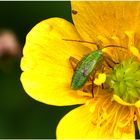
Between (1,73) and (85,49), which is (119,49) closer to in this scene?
(85,49)

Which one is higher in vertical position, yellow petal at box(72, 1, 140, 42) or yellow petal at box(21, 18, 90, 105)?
yellow petal at box(72, 1, 140, 42)

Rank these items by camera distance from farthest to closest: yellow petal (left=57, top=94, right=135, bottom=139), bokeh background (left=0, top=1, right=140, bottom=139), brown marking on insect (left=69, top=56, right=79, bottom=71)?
bokeh background (left=0, top=1, right=140, bottom=139) < brown marking on insect (left=69, top=56, right=79, bottom=71) < yellow petal (left=57, top=94, right=135, bottom=139)

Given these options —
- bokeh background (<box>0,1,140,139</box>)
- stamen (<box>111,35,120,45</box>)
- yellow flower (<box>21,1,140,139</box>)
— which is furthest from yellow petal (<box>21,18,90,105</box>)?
bokeh background (<box>0,1,140,139</box>)

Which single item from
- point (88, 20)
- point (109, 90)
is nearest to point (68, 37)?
point (88, 20)

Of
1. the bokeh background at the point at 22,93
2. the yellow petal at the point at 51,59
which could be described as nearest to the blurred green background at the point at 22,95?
the bokeh background at the point at 22,93

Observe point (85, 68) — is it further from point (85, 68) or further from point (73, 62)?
point (73, 62)

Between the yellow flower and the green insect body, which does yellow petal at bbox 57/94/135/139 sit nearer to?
the yellow flower

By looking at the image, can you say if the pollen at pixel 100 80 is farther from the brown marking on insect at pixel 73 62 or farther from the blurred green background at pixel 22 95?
the blurred green background at pixel 22 95
